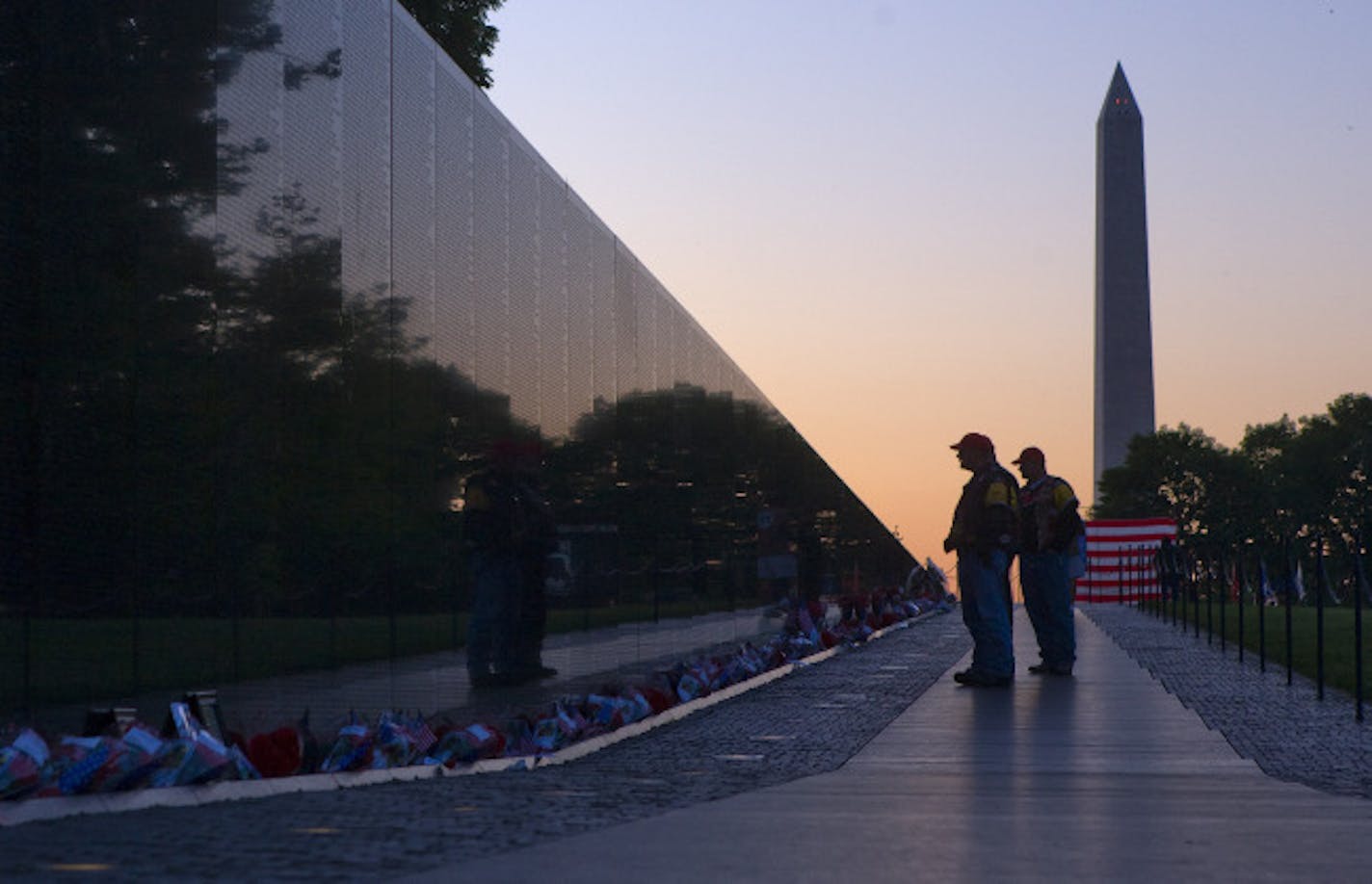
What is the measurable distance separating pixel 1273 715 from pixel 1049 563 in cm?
503

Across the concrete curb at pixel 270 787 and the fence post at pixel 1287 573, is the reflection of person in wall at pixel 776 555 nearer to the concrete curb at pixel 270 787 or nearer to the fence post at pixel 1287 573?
the fence post at pixel 1287 573

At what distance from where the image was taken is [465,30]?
30.9m

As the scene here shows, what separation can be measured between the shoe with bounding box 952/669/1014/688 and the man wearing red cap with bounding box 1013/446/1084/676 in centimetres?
147

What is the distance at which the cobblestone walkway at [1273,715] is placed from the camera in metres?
8.99

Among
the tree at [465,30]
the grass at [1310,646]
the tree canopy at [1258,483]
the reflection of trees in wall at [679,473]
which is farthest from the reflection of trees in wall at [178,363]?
the tree canopy at [1258,483]

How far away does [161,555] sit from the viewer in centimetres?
671

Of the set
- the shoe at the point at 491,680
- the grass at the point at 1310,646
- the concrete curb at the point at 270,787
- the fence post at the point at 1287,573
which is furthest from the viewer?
Result: the grass at the point at 1310,646

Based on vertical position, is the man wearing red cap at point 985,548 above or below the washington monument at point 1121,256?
below

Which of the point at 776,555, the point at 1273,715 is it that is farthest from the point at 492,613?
the point at 776,555

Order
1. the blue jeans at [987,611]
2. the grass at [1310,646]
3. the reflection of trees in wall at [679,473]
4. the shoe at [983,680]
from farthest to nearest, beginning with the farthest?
the grass at [1310,646] < the blue jeans at [987,611] < the shoe at [983,680] < the reflection of trees in wall at [679,473]

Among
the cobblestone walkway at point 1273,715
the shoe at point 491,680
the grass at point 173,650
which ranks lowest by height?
the cobblestone walkway at point 1273,715

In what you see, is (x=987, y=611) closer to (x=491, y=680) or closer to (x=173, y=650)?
(x=491, y=680)

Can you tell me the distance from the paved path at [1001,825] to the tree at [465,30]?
2025 centimetres

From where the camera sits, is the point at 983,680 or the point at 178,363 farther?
the point at 983,680
